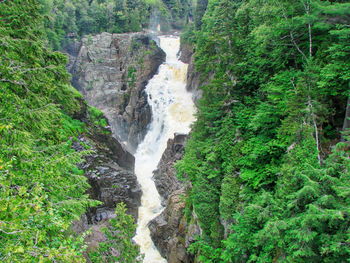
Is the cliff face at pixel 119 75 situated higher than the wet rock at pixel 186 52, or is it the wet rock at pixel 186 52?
the wet rock at pixel 186 52

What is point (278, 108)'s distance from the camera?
9836 millimetres

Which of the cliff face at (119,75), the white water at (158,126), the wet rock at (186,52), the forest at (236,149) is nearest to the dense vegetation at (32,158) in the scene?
the forest at (236,149)

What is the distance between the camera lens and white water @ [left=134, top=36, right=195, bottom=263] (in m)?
20.6

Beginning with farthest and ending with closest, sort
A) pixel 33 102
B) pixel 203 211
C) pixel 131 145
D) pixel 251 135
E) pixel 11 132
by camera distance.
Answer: pixel 131 145 < pixel 203 211 < pixel 251 135 < pixel 33 102 < pixel 11 132

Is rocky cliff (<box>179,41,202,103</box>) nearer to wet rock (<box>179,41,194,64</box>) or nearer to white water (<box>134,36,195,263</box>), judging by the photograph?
wet rock (<box>179,41,194,64</box>)

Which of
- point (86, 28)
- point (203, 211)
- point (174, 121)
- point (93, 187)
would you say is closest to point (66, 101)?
point (203, 211)

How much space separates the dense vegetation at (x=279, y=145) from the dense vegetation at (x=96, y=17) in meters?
37.7

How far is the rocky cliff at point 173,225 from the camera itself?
44.3ft

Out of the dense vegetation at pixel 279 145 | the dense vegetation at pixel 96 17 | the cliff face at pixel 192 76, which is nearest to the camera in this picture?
the dense vegetation at pixel 279 145

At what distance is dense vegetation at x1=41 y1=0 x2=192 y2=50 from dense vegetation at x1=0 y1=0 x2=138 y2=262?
37999 mm

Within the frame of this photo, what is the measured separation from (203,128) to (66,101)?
26.5 ft

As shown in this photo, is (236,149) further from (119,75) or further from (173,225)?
(119,75)

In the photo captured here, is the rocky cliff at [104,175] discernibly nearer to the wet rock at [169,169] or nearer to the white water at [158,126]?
the white water at [158,126]

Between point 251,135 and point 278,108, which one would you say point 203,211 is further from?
point 278,108
